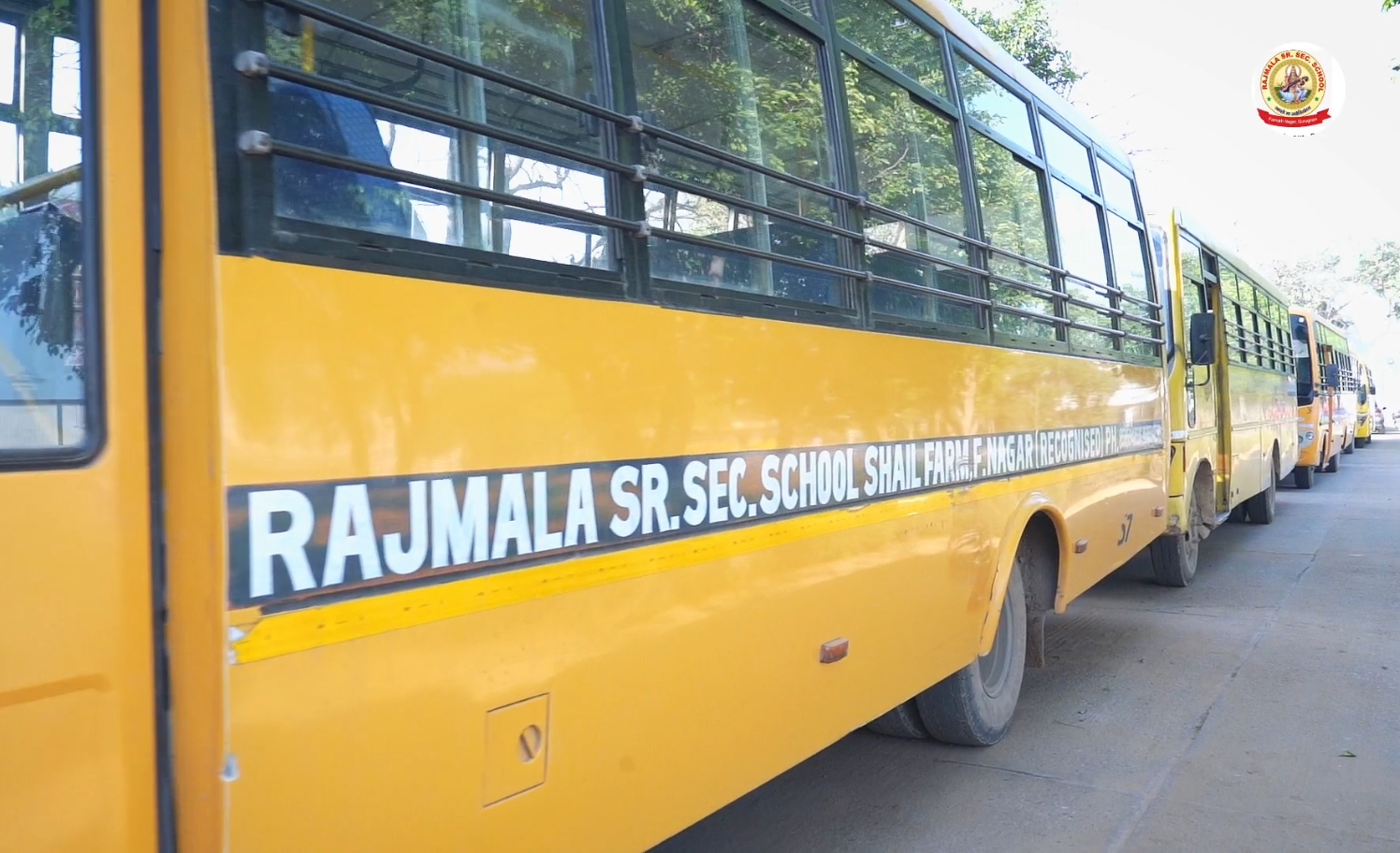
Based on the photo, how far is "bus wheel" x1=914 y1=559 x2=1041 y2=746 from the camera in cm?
471

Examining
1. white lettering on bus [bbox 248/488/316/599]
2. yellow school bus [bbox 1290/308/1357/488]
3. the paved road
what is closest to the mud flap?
the paved road

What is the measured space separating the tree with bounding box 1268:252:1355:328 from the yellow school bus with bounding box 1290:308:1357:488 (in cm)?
4705

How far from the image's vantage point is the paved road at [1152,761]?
4.01m

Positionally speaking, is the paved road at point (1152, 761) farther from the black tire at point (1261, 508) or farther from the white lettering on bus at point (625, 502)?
the black tire at point (1261, 508)

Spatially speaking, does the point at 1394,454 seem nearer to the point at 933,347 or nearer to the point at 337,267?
the point at 933,347

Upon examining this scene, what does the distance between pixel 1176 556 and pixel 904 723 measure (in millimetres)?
4943

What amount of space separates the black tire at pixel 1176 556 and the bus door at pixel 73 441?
8486 mm

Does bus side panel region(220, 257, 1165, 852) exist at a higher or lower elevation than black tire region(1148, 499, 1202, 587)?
higher

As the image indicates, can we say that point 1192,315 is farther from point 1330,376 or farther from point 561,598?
point 1330,376

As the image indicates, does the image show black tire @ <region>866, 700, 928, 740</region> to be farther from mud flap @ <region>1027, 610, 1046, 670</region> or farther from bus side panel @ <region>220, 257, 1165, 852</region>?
bus side panel @ <region>220, 257, 1165, 852</region>

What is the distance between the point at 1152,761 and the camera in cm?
477

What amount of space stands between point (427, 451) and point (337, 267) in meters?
0.37

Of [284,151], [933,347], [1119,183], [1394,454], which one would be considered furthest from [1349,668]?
[1394,454]

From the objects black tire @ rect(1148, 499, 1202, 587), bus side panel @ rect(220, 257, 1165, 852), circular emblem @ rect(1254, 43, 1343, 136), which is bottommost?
black tire @ rect(1148, 499, 1202, 587)
